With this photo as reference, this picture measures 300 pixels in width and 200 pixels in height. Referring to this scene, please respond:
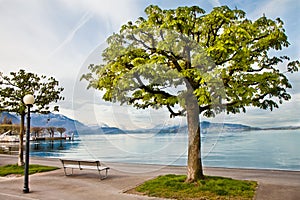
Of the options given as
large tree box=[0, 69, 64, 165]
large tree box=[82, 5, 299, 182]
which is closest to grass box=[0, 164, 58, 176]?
large tree box=[0, 69, 64, 165]

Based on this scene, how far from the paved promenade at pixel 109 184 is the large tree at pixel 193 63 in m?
2.31

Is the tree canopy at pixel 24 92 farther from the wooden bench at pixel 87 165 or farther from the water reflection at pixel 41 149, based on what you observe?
the water reflection at pixel 41 149

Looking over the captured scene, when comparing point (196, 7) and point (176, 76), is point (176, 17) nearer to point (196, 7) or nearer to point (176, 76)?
point (196, 7)

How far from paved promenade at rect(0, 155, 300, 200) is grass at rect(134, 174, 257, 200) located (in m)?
0.37

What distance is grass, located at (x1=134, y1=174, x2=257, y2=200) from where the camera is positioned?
7427mm

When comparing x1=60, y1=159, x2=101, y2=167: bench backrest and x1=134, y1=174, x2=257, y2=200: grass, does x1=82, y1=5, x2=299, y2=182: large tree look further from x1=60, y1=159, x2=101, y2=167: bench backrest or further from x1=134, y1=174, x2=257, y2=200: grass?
x1=60, y1=159, x2=101, y2=167: bench backrest

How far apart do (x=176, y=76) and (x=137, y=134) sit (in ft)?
6.27

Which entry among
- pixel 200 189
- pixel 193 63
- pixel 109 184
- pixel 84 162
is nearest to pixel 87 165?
pixel 84 162

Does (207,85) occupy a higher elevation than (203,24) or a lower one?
lower

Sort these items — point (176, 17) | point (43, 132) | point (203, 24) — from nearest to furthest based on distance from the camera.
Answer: point (176, 17), point (203, 24), point (43, 132)

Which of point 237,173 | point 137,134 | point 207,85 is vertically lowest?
point 237,173

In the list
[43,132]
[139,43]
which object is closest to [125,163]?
[139,43]

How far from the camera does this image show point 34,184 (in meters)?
9.78

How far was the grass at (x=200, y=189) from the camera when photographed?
Result: 743cm
